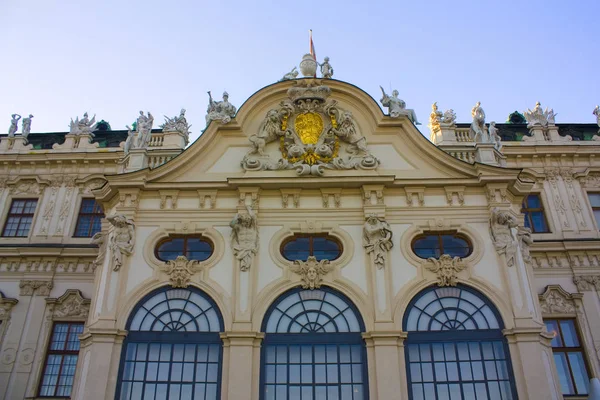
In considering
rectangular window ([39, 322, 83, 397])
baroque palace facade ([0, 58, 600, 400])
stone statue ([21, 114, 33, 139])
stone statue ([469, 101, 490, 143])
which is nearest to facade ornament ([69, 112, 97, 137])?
stone statue ([21, 114, 33, 139])

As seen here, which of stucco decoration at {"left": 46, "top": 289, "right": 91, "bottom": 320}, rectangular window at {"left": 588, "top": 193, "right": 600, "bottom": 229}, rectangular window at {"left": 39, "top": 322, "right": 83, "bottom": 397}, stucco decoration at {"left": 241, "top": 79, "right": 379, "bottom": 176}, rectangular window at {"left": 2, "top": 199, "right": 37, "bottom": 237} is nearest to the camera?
stucco decoration at {"left": 241, "top": 79, "right": 379, "bottom": 176}

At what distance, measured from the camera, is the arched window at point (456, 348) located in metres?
16.0

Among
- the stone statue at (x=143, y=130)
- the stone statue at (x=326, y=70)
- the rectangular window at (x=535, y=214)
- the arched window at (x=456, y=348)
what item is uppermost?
the stone statue at (x=326, y=70)

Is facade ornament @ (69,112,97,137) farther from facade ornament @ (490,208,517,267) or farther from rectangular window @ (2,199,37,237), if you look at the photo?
facade ornament @ (490,208,517,267)

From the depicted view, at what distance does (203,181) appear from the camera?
19266 millimetres

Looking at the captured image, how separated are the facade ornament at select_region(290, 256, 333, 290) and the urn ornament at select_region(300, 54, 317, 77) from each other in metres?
7.61

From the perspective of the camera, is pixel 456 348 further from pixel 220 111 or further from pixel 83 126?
pixel 83 126

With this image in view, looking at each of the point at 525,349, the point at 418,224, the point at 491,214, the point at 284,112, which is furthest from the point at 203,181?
the point at 525,349

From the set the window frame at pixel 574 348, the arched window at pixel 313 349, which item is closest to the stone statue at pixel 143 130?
the arched window at pixel 313 349

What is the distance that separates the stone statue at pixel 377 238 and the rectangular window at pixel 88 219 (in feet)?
40.2

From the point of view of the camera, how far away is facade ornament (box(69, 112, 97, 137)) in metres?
27.0

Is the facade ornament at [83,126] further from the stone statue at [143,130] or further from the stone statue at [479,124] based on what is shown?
the stone statue at [479,124]

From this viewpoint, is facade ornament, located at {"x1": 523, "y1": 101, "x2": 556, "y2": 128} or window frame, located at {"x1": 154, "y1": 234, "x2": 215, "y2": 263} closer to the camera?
window frame, located at {"x1": 154, "y1": 234, "x2": 215, "y2": 263}

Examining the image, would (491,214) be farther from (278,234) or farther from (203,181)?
(203,181)
